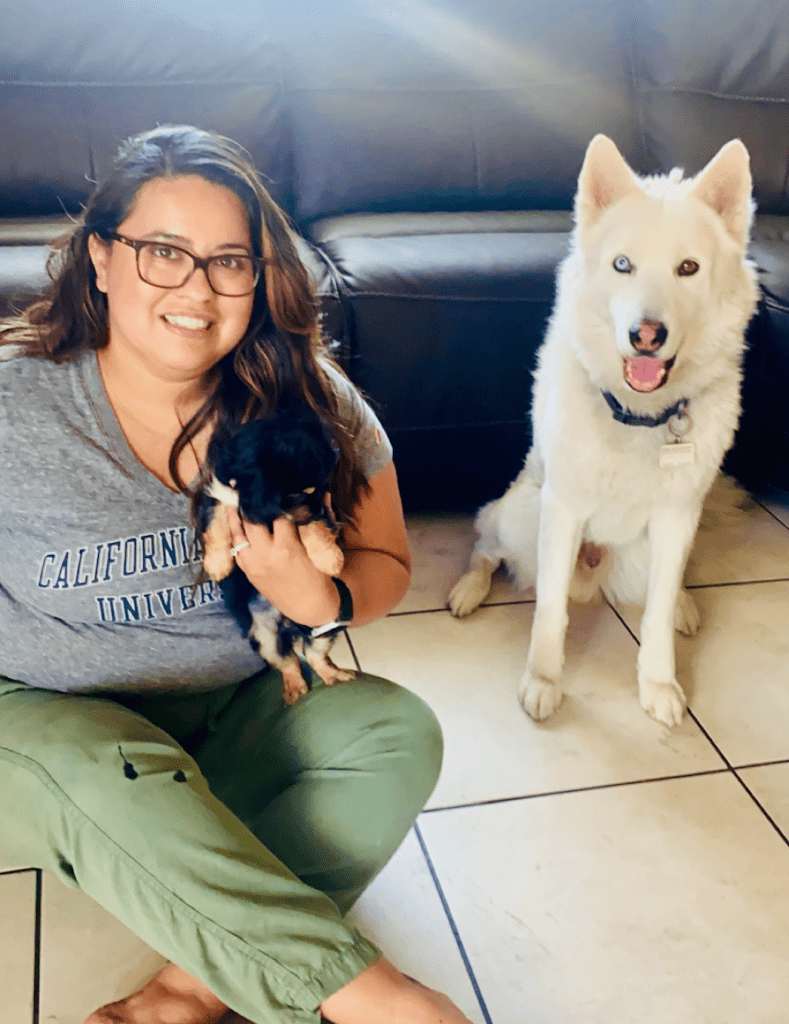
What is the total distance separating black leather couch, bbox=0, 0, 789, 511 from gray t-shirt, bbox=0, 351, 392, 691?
104 centimetres

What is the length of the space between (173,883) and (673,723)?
123 centimetres

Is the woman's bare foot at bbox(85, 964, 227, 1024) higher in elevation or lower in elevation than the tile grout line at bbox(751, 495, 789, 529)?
higher

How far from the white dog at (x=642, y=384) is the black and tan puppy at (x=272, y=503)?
72 centimetres

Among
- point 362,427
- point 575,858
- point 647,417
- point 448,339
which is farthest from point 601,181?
point 575,858

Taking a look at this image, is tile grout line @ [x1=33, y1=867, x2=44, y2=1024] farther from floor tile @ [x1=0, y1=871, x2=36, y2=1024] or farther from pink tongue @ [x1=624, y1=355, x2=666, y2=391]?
pink tongue @ [x1=624, y1=355, x2=666, y2=391]

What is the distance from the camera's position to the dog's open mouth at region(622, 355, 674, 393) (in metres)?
1.79

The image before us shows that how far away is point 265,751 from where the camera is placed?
1455 millimetres

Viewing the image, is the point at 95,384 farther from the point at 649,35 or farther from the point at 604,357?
the point at 649,35

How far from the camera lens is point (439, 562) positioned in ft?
8.32

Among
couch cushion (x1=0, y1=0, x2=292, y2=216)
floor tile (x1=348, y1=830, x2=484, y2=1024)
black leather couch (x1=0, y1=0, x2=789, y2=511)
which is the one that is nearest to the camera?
floor tile (x1=348, y1=830, x2=484, y2=1024)

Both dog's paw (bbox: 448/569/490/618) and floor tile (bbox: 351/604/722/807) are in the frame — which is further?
dog's paw (bbox: 448/569/490/618)

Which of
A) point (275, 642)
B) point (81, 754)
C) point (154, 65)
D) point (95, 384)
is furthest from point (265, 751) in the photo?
point (154, 65)

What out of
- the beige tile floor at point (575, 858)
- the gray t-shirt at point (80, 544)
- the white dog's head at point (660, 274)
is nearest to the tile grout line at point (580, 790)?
the beige tile floor at point (575, 858)

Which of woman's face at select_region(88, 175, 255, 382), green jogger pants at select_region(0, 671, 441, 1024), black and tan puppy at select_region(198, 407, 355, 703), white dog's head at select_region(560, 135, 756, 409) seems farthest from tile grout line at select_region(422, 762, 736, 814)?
woman's face at select_region(88, 175, 255, 382)
